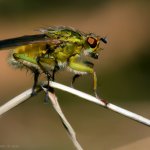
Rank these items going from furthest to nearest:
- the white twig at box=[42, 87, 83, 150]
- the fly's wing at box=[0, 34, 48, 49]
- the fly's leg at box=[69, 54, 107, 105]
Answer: the fly's leg at box=[69, 54, 107, 105]
the fly's wing at box=[0, 34, 48, 49]
the white twig at box=[42, 87, 83, 150]

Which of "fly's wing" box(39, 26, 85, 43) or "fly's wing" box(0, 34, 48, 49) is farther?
"fly's wing" box(39, 26, 85, 43)

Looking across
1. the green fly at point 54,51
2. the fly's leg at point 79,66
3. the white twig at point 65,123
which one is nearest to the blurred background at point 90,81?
the fly's leg at point 79,66

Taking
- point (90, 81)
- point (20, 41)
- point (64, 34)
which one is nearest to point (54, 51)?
point (64, 34)

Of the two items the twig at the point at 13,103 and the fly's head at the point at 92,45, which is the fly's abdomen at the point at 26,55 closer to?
the fly's head at the point at 92,45

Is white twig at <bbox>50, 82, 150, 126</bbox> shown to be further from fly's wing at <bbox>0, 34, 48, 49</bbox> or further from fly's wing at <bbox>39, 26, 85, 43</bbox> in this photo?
fly's wing at <bbox>39, 26, 85, 43</bbox>

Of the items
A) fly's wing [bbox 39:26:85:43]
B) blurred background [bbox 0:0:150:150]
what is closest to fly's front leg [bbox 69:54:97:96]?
fly's wing [bbox 39:26:85:43]

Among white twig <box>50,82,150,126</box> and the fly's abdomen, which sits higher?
white twig <box>50,82,150,126</box>

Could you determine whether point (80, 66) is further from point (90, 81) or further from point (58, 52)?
point (90, 81)
